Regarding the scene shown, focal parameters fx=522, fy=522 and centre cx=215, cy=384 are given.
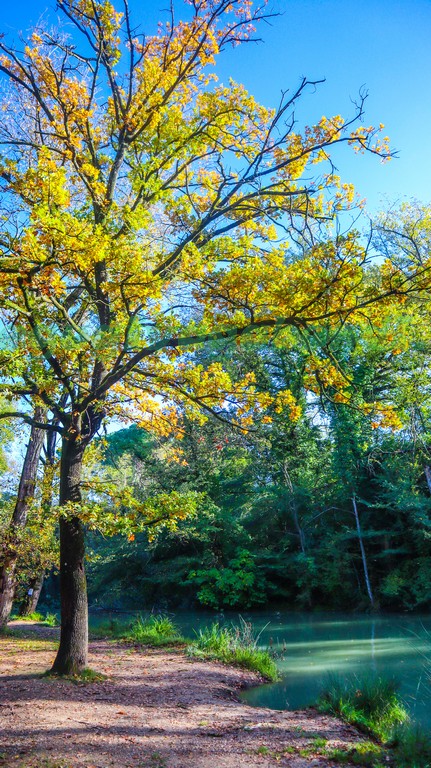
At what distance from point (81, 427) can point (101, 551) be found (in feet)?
51.0

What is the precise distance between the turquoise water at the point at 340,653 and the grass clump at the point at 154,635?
Result: 1.86 metres

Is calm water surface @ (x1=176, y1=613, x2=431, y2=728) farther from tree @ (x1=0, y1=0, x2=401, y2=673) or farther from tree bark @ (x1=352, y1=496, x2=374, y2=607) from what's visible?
tree @ (x1=0, y1=0, x2=401, y2=673)

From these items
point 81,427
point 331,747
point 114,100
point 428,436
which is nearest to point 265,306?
point 81,427

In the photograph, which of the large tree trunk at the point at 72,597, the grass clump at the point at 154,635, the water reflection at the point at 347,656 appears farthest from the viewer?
the grass clump at the point at 154,635

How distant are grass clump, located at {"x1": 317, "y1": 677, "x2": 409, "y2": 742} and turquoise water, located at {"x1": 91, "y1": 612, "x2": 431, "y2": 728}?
0.35 meters

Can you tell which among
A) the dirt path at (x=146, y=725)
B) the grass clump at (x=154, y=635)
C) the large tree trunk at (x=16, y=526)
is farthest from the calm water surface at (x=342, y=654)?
the large tree trunk at (x=16, y=526)

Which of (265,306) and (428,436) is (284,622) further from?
(265,306)

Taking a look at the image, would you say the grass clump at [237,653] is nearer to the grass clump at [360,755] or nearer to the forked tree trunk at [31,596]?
the grass clump at [360,755]

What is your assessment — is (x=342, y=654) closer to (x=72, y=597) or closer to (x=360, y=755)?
(x=72, y=597)

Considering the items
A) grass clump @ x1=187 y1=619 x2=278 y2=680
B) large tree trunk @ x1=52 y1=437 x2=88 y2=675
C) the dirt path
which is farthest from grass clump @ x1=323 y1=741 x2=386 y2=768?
grass clump @ x1=187 y1=619 x2=278 y2=680

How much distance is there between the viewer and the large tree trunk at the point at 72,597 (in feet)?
18.7

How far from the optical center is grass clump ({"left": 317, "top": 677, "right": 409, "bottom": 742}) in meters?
4.69

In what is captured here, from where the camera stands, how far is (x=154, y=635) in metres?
9.58

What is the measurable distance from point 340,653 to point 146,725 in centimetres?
617
